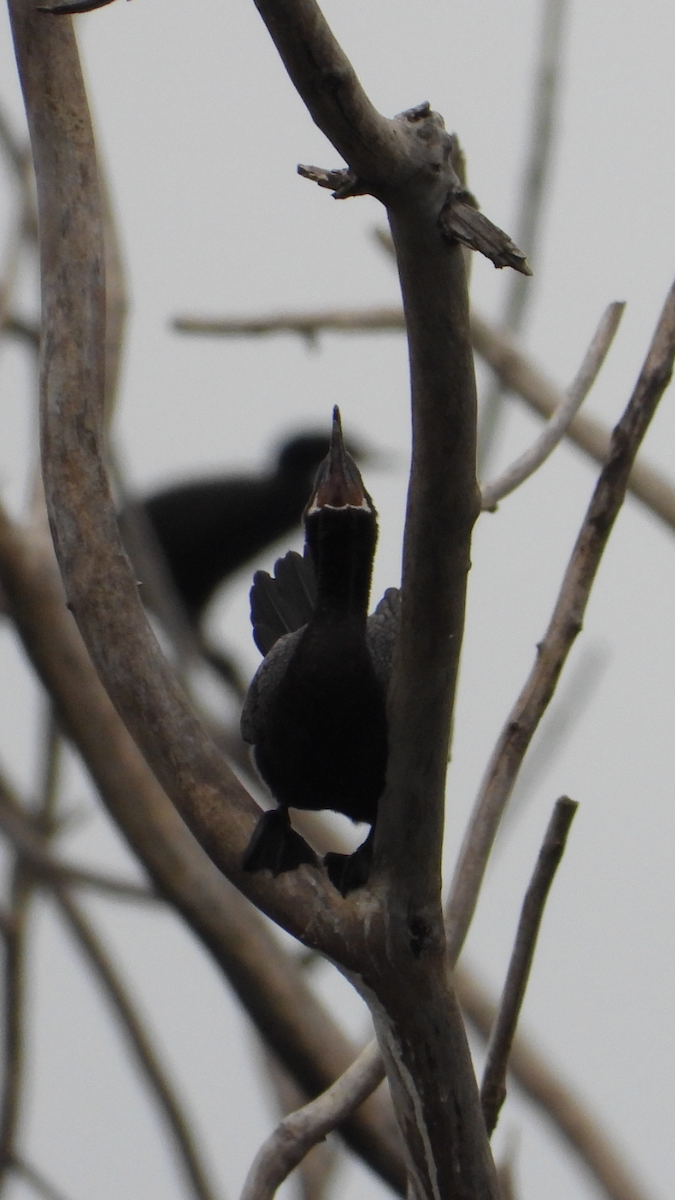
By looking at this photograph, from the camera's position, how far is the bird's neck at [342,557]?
856 mm

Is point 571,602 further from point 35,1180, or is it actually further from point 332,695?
point 35,1180

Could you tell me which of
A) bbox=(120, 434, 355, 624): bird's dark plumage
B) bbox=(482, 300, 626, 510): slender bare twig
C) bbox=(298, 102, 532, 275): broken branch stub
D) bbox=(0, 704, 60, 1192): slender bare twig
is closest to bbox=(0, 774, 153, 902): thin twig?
bbox=(0, 704, 60, 1192): slender bare twig

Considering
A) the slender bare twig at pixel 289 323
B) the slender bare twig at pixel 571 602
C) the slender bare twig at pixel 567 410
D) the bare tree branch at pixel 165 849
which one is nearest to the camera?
the slender bare twig at pixel 571 602

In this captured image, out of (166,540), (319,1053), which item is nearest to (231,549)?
(166,540)

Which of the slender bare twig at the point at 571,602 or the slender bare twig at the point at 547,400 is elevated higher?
the slender bare twig at the point at 547,400

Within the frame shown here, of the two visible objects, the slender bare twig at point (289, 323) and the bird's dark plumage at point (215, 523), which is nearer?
the slender bare twig at point (289, 323)

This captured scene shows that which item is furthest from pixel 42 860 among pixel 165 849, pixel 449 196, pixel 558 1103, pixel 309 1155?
pixel 449 196

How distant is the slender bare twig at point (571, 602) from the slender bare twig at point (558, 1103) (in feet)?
2.77

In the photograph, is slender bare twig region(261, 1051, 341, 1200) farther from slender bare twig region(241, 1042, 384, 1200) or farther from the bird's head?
the bird's head

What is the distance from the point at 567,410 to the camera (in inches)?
42.1

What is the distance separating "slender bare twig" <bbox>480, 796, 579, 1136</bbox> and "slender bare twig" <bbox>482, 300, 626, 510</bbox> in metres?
0.29

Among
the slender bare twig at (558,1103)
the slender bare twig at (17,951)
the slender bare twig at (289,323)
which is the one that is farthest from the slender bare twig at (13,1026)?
the slender bare twig at (289,323)

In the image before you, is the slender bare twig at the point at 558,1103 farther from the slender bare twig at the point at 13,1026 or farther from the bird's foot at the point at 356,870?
the bird's foot at the point at 356,870

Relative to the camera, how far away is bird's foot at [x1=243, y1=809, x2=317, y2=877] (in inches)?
31.7
